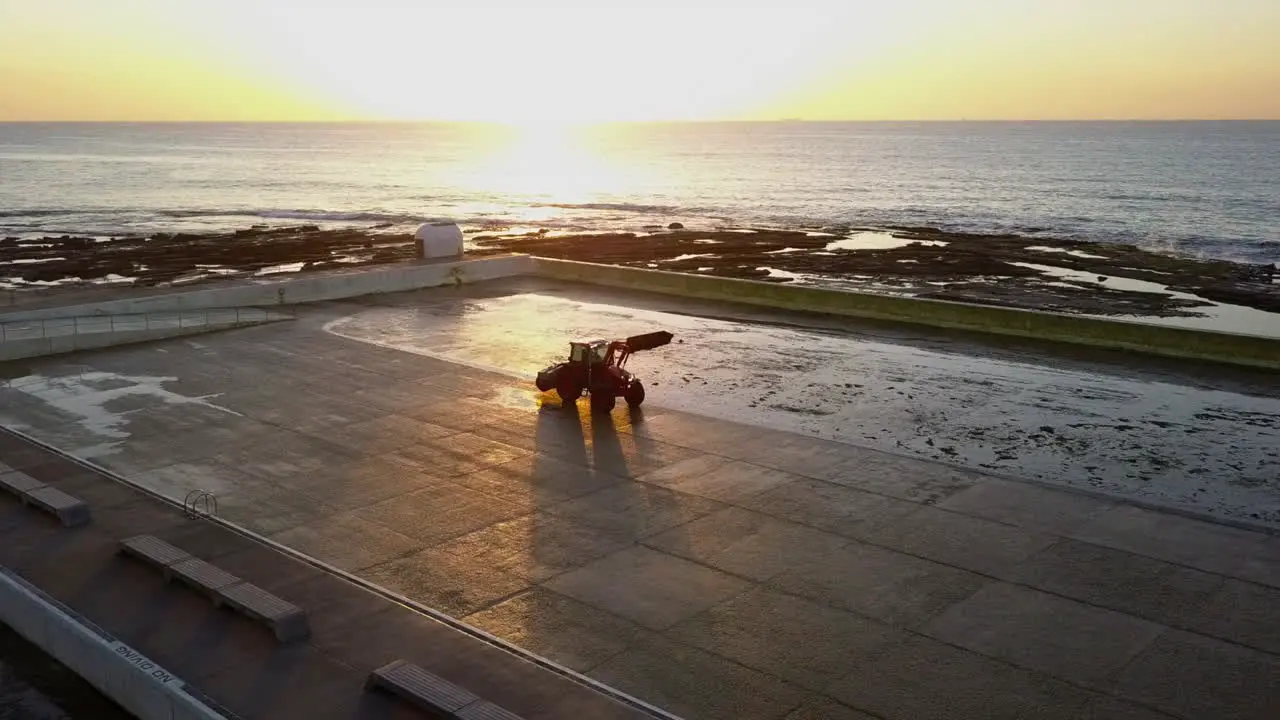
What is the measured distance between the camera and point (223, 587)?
11.3m

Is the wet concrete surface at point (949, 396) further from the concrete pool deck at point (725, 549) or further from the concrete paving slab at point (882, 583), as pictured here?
the concrete paving slab at point (882, 583)

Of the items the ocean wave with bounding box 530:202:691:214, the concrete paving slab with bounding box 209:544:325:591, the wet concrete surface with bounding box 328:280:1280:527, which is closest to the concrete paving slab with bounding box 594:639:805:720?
the concrete paving slab with bounding box 209:544:325:591

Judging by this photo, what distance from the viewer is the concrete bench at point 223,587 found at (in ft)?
34.7

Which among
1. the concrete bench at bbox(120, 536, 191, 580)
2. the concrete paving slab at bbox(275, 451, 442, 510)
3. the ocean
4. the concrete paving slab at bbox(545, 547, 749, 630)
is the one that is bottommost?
the ocean

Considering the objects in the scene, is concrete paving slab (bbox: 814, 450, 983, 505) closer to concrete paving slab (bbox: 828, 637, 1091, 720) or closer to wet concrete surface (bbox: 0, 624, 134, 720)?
concrete paving slab (bbox: 828, 637, 1091, 720)

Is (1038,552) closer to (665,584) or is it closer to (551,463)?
(665,584)

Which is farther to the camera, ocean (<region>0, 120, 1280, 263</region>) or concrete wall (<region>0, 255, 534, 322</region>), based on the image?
ocean (<region>0, 120, 1280, 263</region>)

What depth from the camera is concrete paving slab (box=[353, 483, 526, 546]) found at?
46.2 ft

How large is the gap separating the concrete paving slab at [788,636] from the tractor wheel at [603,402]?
8.09 metres

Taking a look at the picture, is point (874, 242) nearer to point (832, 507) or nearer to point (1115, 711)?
point (832, 507)

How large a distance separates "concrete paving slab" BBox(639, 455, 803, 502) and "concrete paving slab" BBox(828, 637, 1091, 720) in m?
5.04

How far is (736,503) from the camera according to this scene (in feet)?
49.6

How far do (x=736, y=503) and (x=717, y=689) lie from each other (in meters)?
5.29

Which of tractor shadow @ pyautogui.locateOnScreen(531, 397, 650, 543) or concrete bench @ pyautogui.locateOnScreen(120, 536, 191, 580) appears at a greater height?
concrete bench @ pyautogui.locateOnScreen(120, 536, 191, 580)
